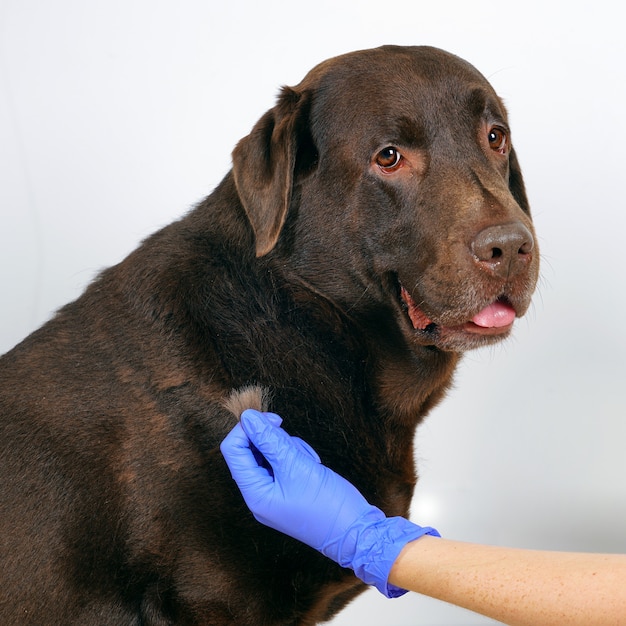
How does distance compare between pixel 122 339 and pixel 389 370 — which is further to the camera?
pixel 389 370

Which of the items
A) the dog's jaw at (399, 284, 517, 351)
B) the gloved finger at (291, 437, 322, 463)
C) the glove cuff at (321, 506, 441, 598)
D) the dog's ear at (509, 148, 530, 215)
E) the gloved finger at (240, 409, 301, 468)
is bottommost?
the glove cuff at (321, 506, 441, 598)

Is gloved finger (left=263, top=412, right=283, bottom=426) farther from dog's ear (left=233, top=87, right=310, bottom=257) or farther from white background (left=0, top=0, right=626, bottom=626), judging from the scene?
white background (left=0, top=0, right=626, bottom=626)

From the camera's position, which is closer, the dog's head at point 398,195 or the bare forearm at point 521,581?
the bare forearm at point 521,581

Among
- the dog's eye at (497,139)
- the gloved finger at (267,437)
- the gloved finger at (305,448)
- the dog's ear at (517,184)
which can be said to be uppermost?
the dog's eye at (497,139)

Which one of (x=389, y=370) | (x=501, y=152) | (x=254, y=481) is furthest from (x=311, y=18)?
(x=254, y=481)

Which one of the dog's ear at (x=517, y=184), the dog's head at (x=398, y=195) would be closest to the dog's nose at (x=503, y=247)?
the dog's head at (x=398, y=195)

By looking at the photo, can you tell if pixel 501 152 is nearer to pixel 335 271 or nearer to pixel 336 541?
pixel 335 271

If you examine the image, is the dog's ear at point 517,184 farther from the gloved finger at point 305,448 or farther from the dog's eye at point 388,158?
the gloved finger at point 305,448

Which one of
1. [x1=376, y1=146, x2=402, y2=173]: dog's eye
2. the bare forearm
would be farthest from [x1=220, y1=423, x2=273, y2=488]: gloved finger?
A: [x1=376, y1=146, x2=402, y2=173]: dog's eye
